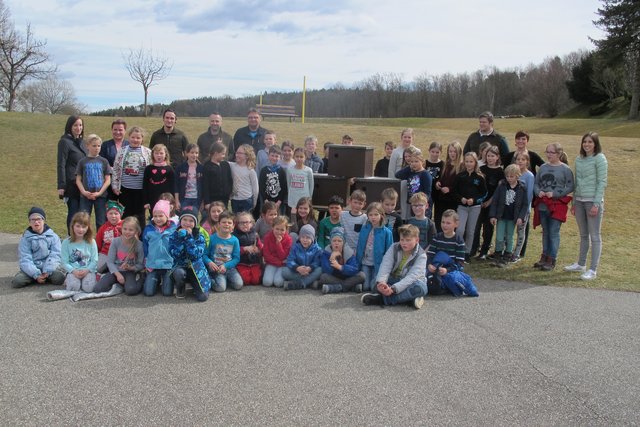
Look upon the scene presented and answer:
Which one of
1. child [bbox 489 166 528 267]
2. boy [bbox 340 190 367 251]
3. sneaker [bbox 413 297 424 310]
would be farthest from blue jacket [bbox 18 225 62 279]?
child [bbox 489 166 528 267]

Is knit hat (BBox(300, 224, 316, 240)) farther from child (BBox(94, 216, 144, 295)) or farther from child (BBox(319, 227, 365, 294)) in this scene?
child (BBox(94, 216, 144, 295))

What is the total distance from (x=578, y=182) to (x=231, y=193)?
16.4ft

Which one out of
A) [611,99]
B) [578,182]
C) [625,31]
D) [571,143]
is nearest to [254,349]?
[578,182]

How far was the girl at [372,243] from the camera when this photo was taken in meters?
6.66

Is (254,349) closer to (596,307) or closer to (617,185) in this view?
(596,307)

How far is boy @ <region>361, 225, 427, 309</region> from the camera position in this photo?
5840mm

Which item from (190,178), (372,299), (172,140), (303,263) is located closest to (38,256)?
(190,178)

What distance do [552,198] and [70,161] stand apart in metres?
7.05

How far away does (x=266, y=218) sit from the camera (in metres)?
7.29

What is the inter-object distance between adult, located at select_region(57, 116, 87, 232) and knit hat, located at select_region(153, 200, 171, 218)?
198 centimetres

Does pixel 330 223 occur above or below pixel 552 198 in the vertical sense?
below

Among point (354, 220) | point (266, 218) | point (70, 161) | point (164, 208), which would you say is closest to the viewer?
point (164, 208)

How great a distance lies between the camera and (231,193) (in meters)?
7.79

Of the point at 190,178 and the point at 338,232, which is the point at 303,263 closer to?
the point at 338,232
